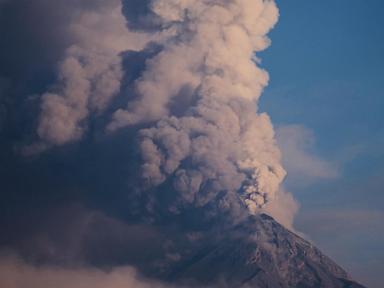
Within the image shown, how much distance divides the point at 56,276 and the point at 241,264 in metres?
28.2

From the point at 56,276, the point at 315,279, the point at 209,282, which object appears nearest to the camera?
the point at 56,276

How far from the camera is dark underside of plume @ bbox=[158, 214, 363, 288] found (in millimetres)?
79812

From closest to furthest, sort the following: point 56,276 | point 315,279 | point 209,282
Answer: point 56,276
point 209,282
point 315,279

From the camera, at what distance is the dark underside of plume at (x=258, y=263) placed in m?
79.8

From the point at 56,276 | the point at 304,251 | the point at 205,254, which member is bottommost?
the point at 56,276

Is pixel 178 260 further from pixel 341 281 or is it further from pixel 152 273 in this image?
pixel 341 281

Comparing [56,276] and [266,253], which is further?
[266,253]

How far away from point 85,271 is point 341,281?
4285 centimetres

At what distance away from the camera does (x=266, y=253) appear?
3509 inches

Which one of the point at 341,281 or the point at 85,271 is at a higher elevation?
the point at 341,281

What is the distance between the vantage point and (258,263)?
85938 mm

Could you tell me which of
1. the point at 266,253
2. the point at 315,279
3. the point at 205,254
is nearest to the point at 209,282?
the point at 205,254

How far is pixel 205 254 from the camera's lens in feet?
260

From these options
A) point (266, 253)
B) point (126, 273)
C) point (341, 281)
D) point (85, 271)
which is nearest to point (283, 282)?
point (266, 253)
